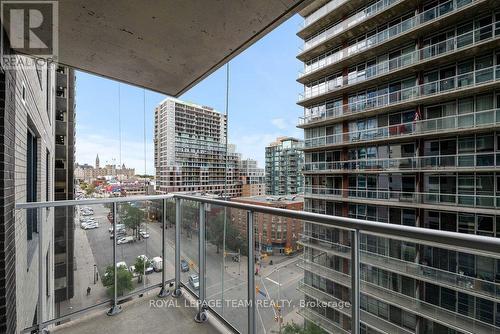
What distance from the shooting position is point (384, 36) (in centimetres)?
680

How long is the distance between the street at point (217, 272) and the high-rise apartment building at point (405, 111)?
10.7ft

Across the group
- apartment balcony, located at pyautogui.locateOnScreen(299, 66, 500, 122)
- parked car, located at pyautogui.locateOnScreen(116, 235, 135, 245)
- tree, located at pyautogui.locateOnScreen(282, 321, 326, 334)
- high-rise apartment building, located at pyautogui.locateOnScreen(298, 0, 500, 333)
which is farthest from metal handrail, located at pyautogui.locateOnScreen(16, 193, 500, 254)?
apartment balcony, located at pyautogui.locateOnScreen(299, 66, 500, 122)

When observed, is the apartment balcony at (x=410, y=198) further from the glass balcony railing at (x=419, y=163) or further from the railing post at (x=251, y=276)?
the railing post at (x=251, y=276)

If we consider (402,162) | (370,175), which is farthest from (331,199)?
(402,162)

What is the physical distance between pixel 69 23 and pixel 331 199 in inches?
319

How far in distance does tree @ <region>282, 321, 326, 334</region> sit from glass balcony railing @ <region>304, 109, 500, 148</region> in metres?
6.43

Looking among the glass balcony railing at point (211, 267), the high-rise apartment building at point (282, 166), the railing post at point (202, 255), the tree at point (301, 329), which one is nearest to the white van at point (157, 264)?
the glass balcony railing at point (211, 267)

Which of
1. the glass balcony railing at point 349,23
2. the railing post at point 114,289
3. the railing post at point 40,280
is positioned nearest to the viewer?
the railing post at point 40,280

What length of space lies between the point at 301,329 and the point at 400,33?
8.40 metres

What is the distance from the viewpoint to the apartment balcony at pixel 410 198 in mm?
5018

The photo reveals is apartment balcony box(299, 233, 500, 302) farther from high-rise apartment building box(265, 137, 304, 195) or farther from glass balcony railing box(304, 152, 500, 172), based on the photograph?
glass balcony railing box(304, 152, 500, 172)

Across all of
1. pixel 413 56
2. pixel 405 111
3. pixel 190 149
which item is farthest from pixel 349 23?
pixel 190 149

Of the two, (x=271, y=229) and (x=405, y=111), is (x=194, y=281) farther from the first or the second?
(x=405, y=111)

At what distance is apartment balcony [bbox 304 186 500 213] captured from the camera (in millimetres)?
5018
